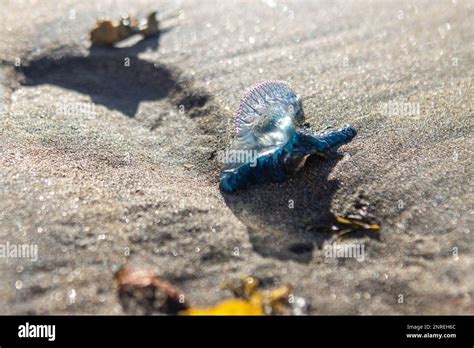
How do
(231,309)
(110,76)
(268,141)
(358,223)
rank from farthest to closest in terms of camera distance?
1. (110,76)
2. (268,141)
3. (358,223)
4. (231,309)

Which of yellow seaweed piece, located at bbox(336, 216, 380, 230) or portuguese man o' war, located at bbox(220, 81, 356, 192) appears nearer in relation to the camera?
yellow seaweed piece, located at bbox(336, 216, 380, 230)

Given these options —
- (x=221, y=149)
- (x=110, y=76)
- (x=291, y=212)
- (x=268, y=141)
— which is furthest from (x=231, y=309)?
(x=110, y=76)

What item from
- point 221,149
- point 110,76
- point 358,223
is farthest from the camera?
point 110,76

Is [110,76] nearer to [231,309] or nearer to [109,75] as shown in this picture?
[109,75]

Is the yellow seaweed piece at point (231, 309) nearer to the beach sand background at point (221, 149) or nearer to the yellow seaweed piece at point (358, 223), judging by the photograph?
the beach sand background at point (221, 149)

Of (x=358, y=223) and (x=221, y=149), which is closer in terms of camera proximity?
(x=358, y=223)

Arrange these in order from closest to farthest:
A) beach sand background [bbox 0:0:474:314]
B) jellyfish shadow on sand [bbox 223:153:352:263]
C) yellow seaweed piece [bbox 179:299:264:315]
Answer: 1. yellow seaweed piece [bbox 179:299:264:315]
2. beach sand background [bbox 0:0:474:314]
3. jellyfish shadow on sand [bbox 223:153:352:263]

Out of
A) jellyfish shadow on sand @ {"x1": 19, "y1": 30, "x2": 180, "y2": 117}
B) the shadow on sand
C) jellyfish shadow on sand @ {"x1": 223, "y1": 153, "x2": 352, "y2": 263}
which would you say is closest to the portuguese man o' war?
jellyfish shadow on sand @ {"x1": 223, "y1": 153, "x2": 352, "y2": 263}

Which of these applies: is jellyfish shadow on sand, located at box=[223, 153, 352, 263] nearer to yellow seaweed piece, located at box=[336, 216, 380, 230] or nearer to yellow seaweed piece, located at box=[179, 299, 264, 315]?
yellow seaweed piece, located at box=[336, 216, 380, 230]
